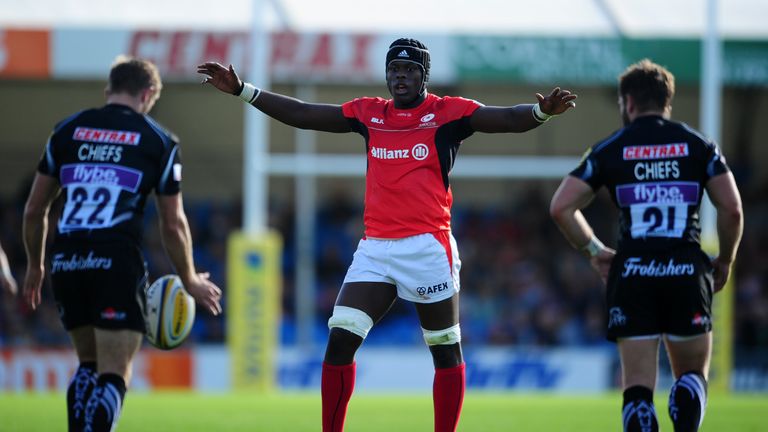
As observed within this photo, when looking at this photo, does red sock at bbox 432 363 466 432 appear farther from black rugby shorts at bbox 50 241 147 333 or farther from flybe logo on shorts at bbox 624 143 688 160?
black rugby shorts at bbox 50 241 147 333

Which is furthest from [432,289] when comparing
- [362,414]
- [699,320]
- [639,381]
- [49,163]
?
[362,414]

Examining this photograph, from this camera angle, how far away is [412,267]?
236 inches

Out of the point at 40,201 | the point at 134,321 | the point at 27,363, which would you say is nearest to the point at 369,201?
the point at 134,321

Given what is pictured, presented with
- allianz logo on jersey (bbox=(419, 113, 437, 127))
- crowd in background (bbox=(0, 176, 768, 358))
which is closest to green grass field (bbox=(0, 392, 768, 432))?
allianz logo on jersey (bbox=(419, 113, 437, 127))

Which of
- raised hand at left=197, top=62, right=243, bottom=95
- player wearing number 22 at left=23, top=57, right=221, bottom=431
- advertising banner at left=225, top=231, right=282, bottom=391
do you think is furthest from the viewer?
advertising banner at left=225, top=231, right=282, bottom=391

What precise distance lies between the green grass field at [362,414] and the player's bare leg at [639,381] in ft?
9.60

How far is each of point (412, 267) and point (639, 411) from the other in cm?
135

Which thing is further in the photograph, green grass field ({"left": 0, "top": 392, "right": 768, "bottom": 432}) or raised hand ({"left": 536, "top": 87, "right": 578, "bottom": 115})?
green grass field ({"left": 0, "top": 392, "right": 768, "bottom": 432})

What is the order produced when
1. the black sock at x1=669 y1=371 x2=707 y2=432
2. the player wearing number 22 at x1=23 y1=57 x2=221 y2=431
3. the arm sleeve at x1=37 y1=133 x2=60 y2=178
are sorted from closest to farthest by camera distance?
the black sock at x1=669 y1=371 x2=707 y2=432
the player wearing number 22 at x1=23 y1=57 x2=221 y2=431
the arm sleeve at x1=37 y1=133 x2=60 y2=178

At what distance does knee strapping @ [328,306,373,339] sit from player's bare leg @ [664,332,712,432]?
60.2 inches

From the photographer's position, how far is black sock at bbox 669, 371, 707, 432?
564cm

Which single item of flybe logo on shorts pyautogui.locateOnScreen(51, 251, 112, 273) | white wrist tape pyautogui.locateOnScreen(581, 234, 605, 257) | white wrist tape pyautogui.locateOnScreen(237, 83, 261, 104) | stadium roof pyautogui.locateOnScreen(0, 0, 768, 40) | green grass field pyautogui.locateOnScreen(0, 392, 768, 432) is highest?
stadium roof pyautogui.locateOnScreen(0, 0, 768, 40)

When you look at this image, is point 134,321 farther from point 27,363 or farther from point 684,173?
point 27,363

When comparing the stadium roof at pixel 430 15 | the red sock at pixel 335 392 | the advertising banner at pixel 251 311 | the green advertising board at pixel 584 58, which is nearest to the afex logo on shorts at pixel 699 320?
the red sock at pixel 335 392
